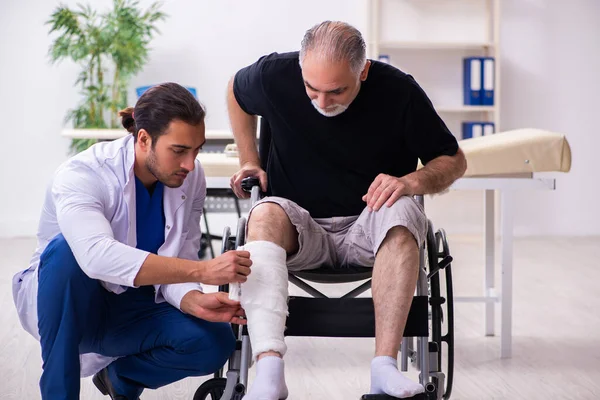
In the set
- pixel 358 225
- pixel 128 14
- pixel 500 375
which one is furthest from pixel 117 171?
pixel 128 14

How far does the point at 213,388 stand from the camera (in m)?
1.90

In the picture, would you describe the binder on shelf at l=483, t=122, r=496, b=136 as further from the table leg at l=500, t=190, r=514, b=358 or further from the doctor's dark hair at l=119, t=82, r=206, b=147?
the doctor's dark hair at l=119, t=82, r=206, b=147

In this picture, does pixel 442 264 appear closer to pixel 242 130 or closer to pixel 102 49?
pixel 242 130

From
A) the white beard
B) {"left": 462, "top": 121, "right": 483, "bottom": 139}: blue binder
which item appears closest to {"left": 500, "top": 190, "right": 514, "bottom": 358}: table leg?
the white beard

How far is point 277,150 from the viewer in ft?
7.02

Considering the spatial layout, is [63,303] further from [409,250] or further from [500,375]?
[500,375]

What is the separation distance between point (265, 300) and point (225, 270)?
0.10 metres

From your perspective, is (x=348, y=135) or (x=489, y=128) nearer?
Answer: (x=348, y=135)

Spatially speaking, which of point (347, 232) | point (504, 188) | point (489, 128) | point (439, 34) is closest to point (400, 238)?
point (347, 232)

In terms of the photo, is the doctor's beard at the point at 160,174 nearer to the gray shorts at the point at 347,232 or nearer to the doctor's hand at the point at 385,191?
the gray shorts at the point at 347,232

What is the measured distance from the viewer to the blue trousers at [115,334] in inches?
66.9

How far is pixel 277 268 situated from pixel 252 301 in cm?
9

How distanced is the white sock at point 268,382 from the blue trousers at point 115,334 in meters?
0.27

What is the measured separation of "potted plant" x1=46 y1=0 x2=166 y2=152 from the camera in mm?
5105
